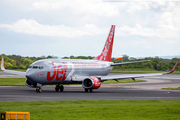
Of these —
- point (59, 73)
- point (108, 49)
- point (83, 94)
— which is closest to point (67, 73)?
point (59, 73)

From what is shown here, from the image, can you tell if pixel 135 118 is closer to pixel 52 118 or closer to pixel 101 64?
pixel 52 118

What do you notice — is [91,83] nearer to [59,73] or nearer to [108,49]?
[59,73]

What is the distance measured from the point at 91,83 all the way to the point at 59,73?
176 inches

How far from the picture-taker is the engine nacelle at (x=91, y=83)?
135 ft

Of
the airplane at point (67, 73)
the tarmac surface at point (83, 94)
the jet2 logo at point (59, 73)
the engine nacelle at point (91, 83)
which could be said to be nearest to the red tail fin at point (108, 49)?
the airplane at point (67, 73)

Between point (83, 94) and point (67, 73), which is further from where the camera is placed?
point (67, 73)

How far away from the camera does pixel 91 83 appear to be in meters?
41.8

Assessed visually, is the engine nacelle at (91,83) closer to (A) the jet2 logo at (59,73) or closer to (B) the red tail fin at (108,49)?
(A) the jet2 logo at (59,73)

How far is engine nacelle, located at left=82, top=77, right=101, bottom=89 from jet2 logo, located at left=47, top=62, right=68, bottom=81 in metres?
3.01

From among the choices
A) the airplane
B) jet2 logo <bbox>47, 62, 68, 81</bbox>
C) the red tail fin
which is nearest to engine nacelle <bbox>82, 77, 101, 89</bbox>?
the airplane

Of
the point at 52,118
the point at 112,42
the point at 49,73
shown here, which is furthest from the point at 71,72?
the point at 52,118

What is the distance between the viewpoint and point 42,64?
4047cm

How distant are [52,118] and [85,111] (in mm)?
3394

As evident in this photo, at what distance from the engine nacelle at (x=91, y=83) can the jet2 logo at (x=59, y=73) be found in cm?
301
